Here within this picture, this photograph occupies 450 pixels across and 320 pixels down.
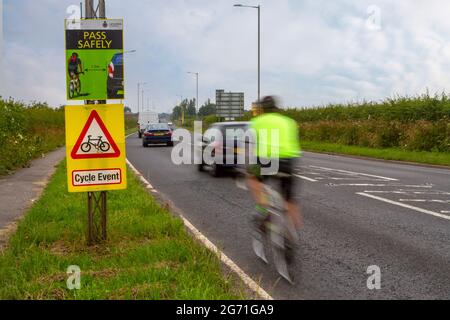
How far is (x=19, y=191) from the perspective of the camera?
12.7 m

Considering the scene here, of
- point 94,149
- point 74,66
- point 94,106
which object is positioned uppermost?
point 74,66

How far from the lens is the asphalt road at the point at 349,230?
18.7 ft

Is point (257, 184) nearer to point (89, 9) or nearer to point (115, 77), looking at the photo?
point (115, 77)

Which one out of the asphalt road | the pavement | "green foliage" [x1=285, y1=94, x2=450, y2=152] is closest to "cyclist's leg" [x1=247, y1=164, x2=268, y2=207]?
the asphalt road

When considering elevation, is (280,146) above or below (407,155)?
above

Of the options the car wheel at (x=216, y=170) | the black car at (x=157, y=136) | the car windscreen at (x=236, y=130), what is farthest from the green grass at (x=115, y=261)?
the black car at (x=157, y=136)

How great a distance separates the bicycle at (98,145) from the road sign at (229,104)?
4423cm

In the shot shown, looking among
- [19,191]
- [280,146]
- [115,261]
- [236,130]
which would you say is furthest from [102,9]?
[236,130]

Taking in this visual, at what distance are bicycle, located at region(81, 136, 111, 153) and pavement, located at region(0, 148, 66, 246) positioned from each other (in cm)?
197

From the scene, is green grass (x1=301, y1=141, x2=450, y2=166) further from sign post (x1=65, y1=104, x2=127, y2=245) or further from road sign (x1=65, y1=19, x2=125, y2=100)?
road sign (x1=65, y1=19, x2=125, y2=100)

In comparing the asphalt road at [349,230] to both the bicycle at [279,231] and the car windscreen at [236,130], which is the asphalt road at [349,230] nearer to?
the bicycle at [279,231]

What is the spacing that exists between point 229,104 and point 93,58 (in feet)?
146
